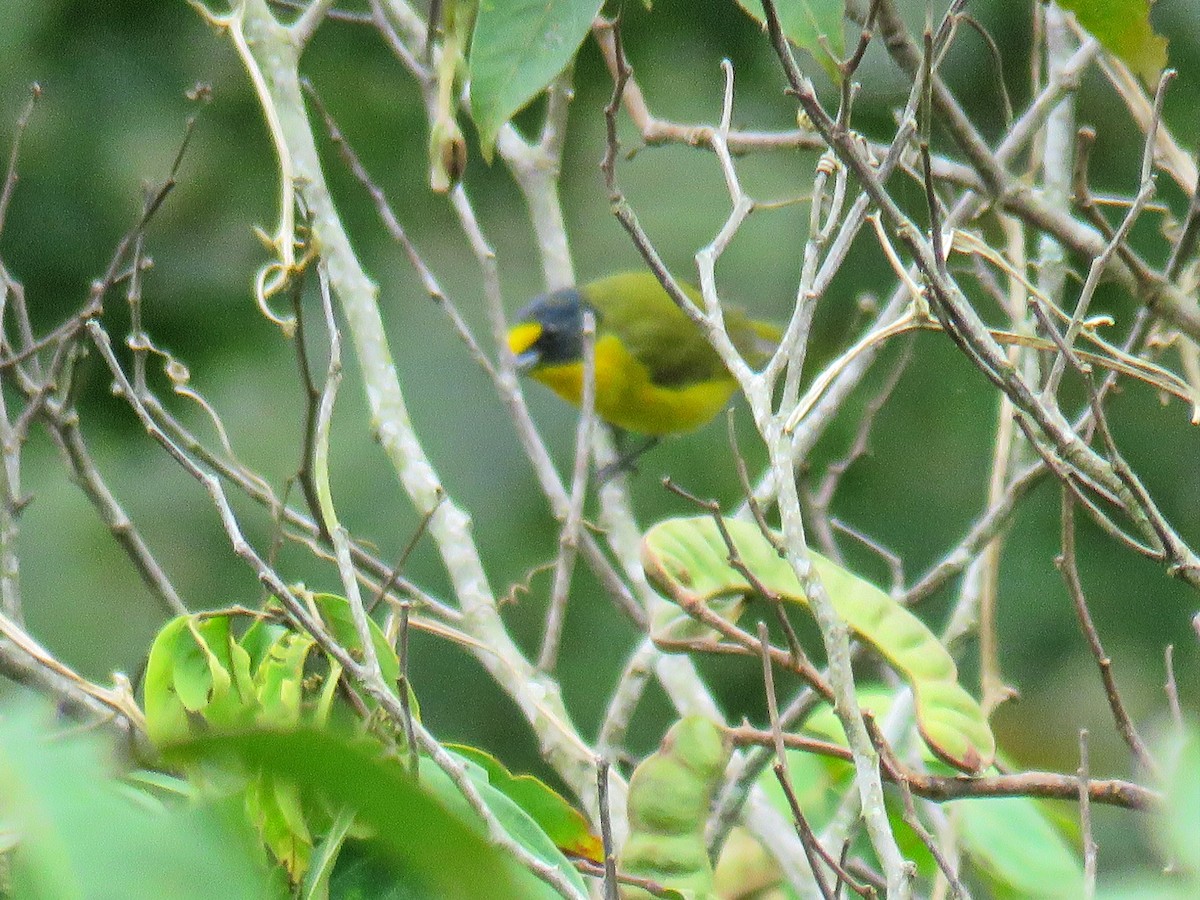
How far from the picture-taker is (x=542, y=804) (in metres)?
1.06

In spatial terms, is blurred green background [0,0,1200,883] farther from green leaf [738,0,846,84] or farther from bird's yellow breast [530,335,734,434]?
green leaf [738,0,846,84]

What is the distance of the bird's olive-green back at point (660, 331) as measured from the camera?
407 centimetres

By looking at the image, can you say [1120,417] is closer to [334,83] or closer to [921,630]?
[334,83]

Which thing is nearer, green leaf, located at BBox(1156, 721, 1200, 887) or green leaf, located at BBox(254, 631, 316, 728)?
green leaf, located at BBox(1156, 721, 1200, 887)

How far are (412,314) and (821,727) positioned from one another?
2.77 meters

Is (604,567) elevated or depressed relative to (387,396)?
depressed

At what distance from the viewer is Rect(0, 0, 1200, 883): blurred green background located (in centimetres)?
352

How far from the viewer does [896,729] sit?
1.52 meters

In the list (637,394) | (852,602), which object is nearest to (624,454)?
(637,394)

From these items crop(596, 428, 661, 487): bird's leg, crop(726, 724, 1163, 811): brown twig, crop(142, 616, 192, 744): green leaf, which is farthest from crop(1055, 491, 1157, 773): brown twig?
crop(596, 428, 661, 487): bird's leg

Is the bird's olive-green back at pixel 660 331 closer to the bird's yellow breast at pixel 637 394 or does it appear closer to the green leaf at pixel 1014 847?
the bird's yellow breast at pixel 637 394

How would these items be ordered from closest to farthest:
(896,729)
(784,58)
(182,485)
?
(784,58) < (896,729) < (182,485)

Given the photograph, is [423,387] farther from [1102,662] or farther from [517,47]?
[1102,662]

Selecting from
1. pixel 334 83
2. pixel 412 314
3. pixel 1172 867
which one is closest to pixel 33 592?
pixel 412 314
